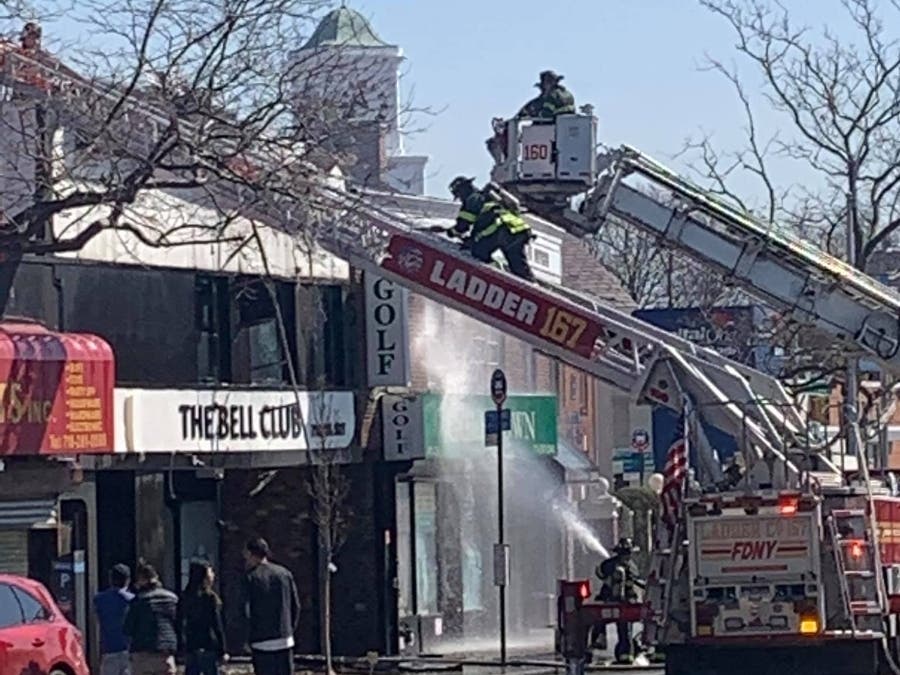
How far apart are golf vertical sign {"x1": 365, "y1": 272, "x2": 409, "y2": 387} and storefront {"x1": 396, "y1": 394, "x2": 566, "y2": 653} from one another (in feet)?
2.22

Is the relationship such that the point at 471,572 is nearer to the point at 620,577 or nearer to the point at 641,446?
the point at 620,577

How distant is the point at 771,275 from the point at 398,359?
9809mm

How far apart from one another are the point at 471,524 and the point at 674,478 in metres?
14.0

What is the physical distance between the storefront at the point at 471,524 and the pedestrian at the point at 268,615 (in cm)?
1114

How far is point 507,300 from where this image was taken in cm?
2094

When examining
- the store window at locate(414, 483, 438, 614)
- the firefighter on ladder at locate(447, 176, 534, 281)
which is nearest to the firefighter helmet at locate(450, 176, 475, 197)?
the firefighter on ladder at locate(447, 176, 534, 281)

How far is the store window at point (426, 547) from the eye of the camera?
31.5 metres

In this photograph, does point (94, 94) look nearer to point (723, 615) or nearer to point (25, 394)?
point (25, 394)

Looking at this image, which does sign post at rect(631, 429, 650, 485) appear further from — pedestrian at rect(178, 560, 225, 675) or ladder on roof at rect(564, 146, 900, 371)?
pedestrian at rect(178, 560, 225, 675)

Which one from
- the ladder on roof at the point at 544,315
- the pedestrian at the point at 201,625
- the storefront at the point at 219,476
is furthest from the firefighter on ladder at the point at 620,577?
the pedestrian at the point at 201,625

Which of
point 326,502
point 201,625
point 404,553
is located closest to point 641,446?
point 404,553

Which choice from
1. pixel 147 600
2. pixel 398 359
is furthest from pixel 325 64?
pixel 398 359

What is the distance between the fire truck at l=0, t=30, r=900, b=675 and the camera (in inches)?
746

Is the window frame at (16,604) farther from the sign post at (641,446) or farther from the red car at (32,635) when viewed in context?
the sign post at (641,446)
